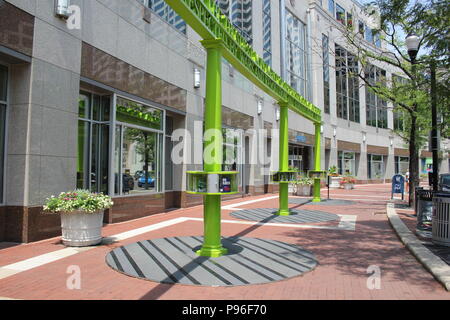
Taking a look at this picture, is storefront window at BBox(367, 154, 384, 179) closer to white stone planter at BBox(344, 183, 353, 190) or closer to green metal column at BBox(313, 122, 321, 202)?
white stone planter at BBox(344, 183, 353, 190)

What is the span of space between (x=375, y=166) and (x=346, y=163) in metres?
7.91

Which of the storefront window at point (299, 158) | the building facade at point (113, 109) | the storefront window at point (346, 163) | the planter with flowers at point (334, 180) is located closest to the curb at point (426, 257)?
the building facade at point (113, 109)

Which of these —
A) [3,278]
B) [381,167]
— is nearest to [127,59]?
[3,278]

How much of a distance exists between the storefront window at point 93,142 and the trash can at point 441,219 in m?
8.60

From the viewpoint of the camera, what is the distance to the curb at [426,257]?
5148 millimetres

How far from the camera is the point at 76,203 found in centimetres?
703

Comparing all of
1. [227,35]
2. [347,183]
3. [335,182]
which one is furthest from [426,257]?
[335,182]

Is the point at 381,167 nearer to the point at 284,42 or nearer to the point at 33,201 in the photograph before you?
the point at 284,42

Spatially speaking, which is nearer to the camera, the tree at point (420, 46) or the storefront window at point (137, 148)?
the tree at point (420, 46)

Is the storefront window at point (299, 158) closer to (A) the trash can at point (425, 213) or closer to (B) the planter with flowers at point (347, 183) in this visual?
(B) the planter with flowers at point (347, 183)

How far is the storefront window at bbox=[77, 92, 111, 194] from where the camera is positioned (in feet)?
32.0

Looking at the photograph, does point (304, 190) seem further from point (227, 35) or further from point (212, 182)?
point (212, 182)

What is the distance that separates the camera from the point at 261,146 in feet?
71.1

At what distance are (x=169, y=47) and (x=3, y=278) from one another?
32.8 ft
